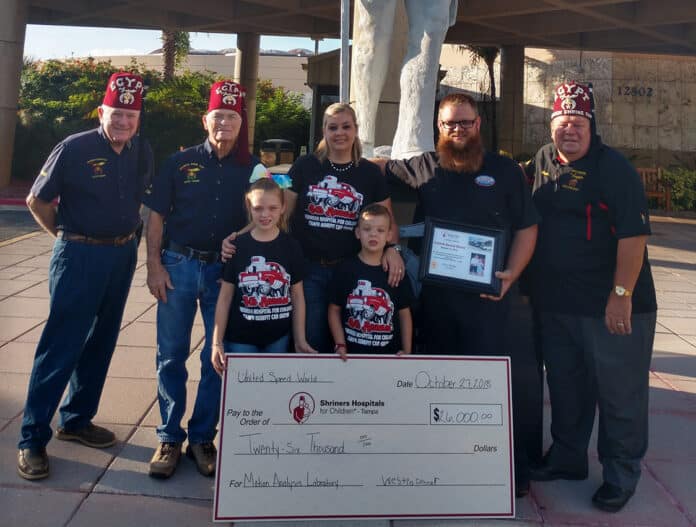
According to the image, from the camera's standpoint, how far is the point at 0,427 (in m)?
3.54

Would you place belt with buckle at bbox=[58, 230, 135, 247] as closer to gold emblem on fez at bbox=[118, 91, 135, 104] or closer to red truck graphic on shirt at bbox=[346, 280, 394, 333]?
gold emblem on fez at bbox=[118, 91, 135, 104]

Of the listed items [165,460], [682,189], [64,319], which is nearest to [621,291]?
[165,460]

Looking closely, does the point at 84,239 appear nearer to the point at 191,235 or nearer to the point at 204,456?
the point at 191,235

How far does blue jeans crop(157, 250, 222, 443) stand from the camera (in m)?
3.09

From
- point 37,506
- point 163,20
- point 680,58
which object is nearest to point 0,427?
point 37,506

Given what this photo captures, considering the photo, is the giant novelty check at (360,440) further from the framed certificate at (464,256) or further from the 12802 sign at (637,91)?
the 12802 sign at (637,91)

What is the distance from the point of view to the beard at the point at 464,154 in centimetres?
288

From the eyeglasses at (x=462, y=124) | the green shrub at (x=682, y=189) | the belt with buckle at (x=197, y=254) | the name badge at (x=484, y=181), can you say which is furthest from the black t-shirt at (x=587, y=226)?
the green shrub at (x=682, y=189)

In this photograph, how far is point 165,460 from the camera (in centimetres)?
310

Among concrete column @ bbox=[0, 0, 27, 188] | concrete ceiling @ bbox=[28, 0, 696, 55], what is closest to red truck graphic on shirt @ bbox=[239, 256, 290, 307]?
concrete column @ bbox=[0, 0, 27, 188]

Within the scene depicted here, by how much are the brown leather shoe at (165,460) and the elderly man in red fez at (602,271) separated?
1907mm

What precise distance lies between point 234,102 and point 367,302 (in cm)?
111

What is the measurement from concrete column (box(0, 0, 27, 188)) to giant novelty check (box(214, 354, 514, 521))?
1468 cm

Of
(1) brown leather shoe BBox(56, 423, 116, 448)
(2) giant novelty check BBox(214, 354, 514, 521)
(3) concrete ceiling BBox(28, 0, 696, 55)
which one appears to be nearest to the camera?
(2) giant novelty check BBox(214, 354, 514, 521)
